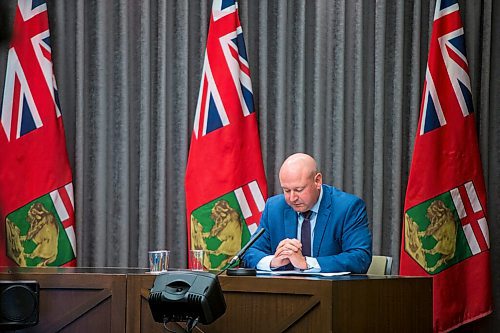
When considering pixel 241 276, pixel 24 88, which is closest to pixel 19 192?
pixel 24 88

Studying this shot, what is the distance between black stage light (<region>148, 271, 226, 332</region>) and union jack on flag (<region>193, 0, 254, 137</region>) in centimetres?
254

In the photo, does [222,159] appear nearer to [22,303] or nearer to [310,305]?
[310,305]

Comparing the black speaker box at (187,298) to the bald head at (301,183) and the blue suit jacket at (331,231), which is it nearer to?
the blue suit jacket at (331,231)

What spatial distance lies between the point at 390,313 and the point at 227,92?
2307 mm

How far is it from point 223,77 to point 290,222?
4.77 ft

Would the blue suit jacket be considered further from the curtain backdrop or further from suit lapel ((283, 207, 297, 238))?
the curtain backdrop

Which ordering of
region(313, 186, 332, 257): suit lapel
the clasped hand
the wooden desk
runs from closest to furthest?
the wooden desk → the clasped hand → region(313, 186, 332, 257): suit lapel

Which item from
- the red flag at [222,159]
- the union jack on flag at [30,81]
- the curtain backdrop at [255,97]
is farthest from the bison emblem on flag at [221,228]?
the union jack on flag at [30,81]

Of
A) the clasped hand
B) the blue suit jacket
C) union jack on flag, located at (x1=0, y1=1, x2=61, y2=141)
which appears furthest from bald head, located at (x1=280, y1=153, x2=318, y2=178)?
union jack on flag, located at (x1=0, y1=1, x2=61, y2=141)

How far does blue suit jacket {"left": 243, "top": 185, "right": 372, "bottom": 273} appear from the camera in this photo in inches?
142

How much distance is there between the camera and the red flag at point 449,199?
16.0ft

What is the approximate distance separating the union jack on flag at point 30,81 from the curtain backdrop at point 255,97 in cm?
30

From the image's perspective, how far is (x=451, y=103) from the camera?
4906 mm

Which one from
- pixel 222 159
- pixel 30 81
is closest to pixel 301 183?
pixel 222 159
